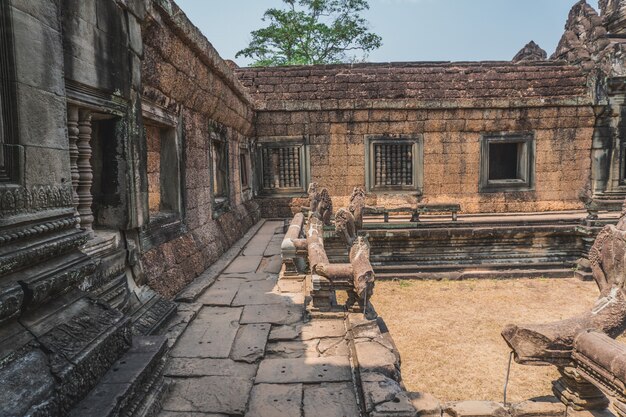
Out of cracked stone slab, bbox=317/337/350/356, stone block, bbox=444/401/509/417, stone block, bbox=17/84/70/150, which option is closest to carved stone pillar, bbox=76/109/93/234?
stone block, bbox=17/84/70/150

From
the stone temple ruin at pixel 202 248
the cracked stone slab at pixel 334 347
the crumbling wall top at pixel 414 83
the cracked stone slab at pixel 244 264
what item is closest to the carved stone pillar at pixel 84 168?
the stone temple ruin at pixel 202 248

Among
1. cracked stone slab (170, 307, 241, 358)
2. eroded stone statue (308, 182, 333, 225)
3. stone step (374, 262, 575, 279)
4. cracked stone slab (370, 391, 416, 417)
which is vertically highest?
eroded stone statue (308, 182, 333, 225)

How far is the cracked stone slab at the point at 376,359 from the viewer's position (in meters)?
2.83

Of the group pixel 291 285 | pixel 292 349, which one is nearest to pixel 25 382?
pixel 292 349

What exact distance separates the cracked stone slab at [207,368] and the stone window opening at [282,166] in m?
8.33

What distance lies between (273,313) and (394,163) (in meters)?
7.91

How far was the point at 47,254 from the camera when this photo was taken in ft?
6.82

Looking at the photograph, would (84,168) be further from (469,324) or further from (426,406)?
(469,324)

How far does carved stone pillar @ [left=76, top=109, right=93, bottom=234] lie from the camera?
3.10m

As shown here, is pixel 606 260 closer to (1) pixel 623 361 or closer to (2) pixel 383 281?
(1) pixel 623 361

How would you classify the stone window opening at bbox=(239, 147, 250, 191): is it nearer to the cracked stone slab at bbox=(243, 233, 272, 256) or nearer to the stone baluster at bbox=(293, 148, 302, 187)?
the stone baluster at bbox=(293, 148, 302, 187)

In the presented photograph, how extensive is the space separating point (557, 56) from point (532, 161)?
401 centimetres

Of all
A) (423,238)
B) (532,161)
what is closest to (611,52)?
(532,161)

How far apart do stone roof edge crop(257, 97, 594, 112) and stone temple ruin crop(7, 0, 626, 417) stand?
2.2 inches
